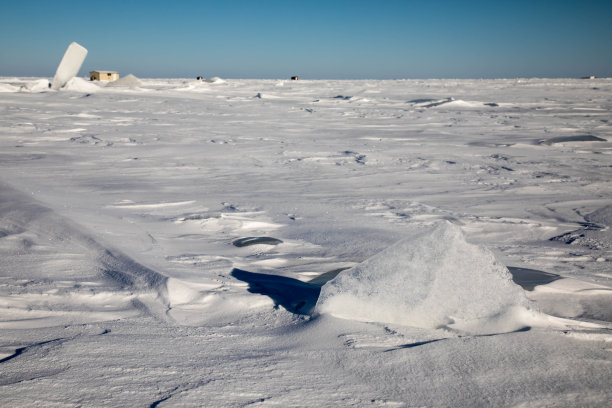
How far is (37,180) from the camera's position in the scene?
417cm

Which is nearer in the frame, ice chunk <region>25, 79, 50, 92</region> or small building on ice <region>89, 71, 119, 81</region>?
ice chunk <region>25, 79, 50, 92</region>

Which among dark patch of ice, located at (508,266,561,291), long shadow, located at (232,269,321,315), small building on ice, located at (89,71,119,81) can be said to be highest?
small building on ice, located at (89,71,119,81)

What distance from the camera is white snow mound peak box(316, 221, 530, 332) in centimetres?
166

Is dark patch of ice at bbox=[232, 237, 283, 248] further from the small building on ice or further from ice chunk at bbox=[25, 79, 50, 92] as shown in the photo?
the small building on ice

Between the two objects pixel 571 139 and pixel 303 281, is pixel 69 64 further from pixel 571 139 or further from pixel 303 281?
pixel 303 281

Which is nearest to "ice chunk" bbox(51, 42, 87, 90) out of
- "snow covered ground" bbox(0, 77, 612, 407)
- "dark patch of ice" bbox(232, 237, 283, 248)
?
"snow covered ground" bbox(0, 77, 612, 407)

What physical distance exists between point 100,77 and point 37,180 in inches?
856

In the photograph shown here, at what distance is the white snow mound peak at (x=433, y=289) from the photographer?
65.2 inches

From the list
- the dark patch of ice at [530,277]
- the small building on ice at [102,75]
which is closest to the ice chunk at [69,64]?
the small building on ice at [102,75]

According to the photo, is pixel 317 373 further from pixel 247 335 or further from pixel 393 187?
pixel 393 187

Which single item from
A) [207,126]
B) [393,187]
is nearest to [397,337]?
[393,187]

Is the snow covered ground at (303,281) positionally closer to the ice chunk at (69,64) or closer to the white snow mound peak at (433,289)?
the white snow mound peak at (433,289)

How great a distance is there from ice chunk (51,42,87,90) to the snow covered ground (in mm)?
11692

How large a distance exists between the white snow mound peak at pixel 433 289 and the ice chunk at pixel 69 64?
16506 millimetres
